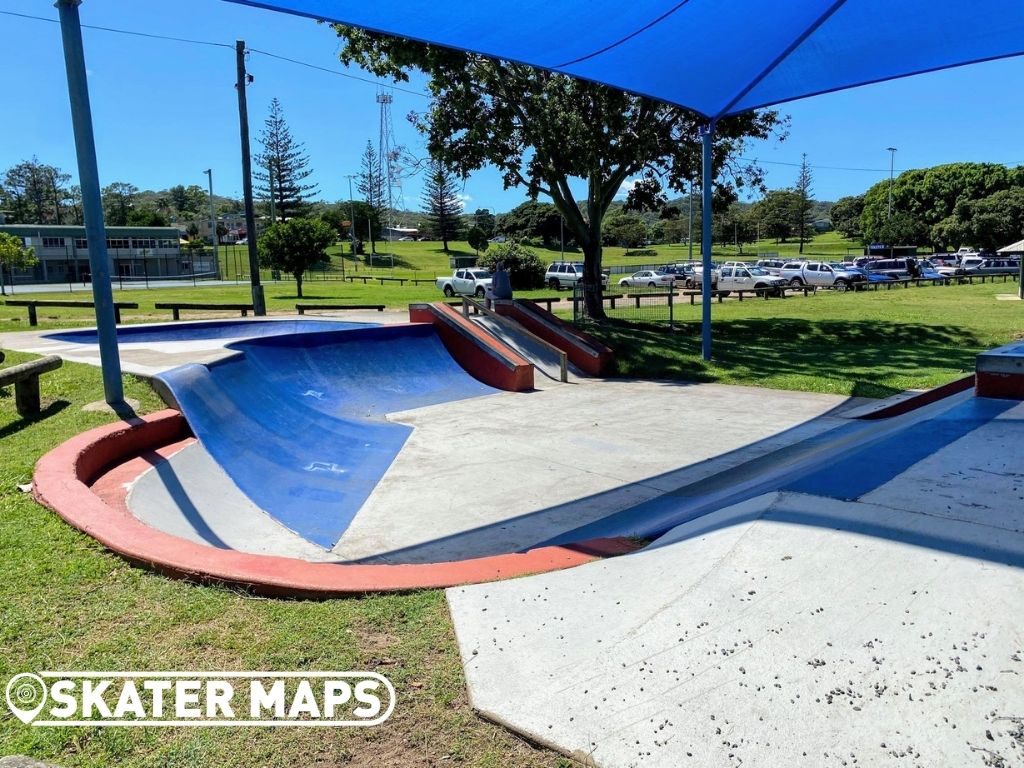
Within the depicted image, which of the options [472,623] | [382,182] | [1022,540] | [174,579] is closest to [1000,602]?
[1022,540]

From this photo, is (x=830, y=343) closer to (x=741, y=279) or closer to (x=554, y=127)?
(x=554, y=127)

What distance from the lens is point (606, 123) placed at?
1942cm

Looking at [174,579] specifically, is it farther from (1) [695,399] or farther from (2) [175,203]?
(2) [175,203]

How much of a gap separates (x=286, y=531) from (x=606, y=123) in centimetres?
1617

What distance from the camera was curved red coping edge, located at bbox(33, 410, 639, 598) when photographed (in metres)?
3.88

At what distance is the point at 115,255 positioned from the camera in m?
73.6

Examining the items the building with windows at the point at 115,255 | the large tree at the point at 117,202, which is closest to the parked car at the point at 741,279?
the building with windows at the point at 115,255

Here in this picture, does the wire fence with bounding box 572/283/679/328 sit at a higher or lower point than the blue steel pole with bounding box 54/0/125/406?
lower

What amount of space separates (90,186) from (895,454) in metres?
7.82

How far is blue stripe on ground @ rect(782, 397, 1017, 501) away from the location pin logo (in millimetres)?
4244

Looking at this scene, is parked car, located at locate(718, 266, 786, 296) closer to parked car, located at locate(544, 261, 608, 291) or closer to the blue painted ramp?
parked car, located at locate(544, 261, 608, 291)

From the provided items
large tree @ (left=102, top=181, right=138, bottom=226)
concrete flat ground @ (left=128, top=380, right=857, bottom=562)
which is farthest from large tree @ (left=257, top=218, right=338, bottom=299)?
large tree @ (left=102, top=181, right=138, bottom=226)

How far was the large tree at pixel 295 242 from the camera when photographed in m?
36.5

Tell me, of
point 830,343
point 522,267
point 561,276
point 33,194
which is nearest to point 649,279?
point 561,276
